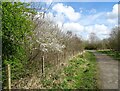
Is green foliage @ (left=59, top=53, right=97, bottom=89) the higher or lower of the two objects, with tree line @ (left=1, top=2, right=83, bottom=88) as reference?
lower

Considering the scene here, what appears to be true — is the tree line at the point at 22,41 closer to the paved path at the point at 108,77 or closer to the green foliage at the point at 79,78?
the green foliage at the point at 79,78

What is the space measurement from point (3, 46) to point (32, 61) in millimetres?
2481

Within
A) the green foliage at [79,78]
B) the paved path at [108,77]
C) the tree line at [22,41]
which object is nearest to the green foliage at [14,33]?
the tree line at [22,41]

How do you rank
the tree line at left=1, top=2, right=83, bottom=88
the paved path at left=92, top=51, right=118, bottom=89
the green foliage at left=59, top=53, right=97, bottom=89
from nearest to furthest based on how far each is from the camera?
1. the tree line at left=1, top=2, right=83, bottom=88
2. the green foliage at left=59, top=53, right=97, bottom=89
3. the paved path at left=92, top=51, right=118, bottom=89

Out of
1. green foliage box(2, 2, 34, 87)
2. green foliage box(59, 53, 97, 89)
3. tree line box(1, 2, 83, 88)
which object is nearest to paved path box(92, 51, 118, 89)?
green foliage box(59, 53, 97, 89)

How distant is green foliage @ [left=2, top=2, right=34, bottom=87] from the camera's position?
6777 millimetres

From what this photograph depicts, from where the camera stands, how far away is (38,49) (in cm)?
964

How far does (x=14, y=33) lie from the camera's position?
7059mm

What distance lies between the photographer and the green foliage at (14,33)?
6.78m

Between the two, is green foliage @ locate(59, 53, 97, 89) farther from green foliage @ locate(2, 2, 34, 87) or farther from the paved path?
green foliage @ locate(2, 2, 34, 87)

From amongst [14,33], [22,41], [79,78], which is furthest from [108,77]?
[14,33]

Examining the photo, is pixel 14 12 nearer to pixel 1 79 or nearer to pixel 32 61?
pixel 1 79

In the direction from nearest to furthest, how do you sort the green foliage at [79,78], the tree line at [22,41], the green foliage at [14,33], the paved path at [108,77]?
the green foliage at [14,33] → the tree line at [22,41] → the green foliage at [79,78] → the paved path at [108,77]

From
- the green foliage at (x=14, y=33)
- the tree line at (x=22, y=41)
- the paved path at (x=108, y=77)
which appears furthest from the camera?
the paved path at (x=108, y=77)
